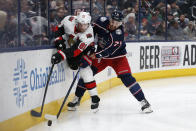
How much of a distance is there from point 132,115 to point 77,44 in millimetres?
1141

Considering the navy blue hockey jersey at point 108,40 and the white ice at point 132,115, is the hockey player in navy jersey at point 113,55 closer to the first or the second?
the navy blue hockey jersey at point 108,40

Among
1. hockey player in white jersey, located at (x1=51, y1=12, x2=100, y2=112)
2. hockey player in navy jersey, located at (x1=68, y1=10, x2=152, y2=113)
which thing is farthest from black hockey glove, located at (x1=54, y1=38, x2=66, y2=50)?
hockey player in navy jersey, located at (x1=68, y1=10, x2=152, y2=113)

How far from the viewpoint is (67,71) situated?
427 cm

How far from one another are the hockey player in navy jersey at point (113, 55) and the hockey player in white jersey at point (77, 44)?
6.7 inches

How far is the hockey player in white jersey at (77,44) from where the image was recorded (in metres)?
3.70

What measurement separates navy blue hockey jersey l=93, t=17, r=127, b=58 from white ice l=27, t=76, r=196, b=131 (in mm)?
758

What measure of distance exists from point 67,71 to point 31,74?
35.5 inches

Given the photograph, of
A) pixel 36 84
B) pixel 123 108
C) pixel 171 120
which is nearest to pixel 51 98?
pixel 36 84

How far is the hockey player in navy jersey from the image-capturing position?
398cm

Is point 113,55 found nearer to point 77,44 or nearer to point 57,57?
point 77,44

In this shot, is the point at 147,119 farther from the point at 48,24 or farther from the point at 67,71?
the point at 48,24

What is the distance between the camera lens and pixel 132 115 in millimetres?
4113

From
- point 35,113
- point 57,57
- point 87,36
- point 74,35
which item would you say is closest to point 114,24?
point 87,36

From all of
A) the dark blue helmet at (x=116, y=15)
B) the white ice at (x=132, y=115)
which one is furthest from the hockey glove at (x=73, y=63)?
the dark blue helmet at (x=116, y=15)
